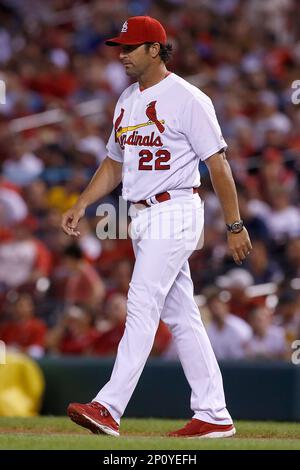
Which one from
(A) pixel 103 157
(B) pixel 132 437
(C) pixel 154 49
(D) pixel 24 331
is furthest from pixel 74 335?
(C) pixel 154 49

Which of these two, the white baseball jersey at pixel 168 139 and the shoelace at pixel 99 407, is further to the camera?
the white baseball jersey at pixel 168 139

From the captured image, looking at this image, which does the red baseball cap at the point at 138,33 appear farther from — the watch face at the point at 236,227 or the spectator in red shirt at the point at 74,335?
the spectator in red shirt at the point at 74,335

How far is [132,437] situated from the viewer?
18.9 ft

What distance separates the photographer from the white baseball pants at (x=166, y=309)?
5.61 m

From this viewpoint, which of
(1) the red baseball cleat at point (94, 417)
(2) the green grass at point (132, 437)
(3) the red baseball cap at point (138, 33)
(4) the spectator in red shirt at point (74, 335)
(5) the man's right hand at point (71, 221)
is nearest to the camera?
(2) the green grass at point (132, 437)

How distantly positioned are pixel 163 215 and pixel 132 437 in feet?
3.54

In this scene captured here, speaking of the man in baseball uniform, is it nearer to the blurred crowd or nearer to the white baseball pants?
the white baseball pants

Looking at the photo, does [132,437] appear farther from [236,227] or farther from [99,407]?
[236,227]

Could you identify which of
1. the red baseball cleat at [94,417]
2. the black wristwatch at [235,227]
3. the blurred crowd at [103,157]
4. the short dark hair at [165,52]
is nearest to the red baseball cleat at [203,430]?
the red baseball cleat at [94,417]

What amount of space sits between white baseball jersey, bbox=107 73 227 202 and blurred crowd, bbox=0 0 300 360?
359 cm

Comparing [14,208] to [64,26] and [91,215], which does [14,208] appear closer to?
[91,215]

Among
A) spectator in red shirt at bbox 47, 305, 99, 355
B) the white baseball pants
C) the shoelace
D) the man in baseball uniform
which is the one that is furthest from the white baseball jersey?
spectator in red shirt at bbox 47, 305, 99, 355

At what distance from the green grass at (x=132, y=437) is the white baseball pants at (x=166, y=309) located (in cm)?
22

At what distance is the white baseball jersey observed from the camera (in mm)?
5707
